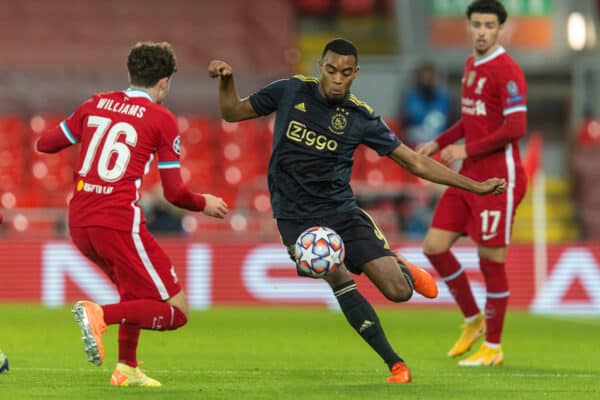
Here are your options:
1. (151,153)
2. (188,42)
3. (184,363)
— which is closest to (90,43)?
(188,42)

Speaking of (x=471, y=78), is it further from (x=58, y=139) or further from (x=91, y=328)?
(x=91, y=328)

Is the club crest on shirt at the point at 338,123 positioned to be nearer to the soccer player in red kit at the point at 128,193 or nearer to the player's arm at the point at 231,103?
the player's arm at the point at 231,103

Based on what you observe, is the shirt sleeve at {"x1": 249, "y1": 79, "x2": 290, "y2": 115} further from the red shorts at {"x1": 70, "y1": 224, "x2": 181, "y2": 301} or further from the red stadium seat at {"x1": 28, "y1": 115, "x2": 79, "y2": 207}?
the red stadium seat at {"x1": 28, "y1": 115, "x2": 79, "y2": 207}

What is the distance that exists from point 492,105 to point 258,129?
920 cm

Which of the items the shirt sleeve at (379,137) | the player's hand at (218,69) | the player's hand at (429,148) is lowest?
the player's hand at (429,148)

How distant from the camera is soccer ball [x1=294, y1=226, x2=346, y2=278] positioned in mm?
7188

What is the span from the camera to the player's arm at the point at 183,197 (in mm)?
6875

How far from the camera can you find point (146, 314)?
272 inches

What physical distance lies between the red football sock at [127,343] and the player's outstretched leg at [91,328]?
1.46 ft

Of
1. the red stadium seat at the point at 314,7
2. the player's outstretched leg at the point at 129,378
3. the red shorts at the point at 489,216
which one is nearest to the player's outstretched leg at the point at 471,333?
the red shorts at the point at 489,216

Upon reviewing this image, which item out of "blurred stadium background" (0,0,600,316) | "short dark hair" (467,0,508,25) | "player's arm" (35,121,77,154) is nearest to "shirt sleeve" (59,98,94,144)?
"player's arm" (35,121,77,154)

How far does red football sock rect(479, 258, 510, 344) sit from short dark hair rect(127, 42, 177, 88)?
2962 millimetres

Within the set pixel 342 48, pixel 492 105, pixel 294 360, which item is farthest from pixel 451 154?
pixel 294 360

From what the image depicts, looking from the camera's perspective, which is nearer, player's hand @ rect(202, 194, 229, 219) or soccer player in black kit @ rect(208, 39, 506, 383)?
player's hand @ rect(202, 194, 229, 219)
